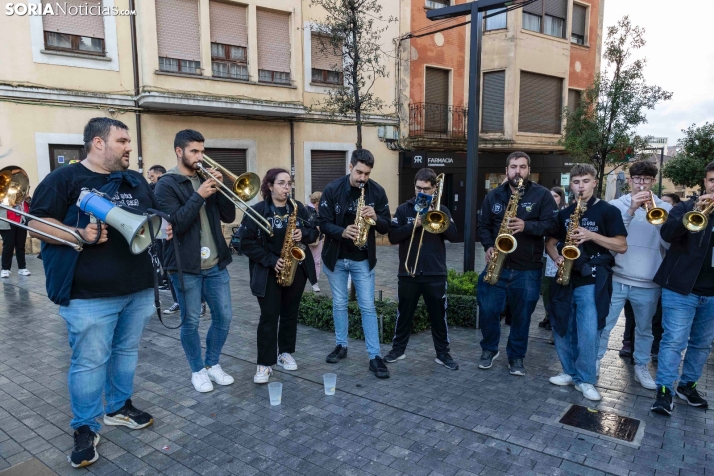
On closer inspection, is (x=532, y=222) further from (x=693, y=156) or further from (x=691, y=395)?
(x=693, y=156)

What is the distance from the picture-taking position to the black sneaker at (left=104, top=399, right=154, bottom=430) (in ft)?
12.7

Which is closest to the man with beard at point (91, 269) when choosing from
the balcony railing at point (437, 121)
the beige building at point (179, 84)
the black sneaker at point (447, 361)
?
the black sneaker at point (447, 361)

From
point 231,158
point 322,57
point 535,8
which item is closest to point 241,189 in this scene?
point 231,158

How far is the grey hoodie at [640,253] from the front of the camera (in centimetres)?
466

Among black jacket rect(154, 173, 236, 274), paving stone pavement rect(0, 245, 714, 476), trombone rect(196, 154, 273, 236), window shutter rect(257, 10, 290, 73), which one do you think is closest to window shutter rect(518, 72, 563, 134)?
window shutter rect(257, 10, 290, 73)

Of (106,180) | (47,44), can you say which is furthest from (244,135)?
(106,180)

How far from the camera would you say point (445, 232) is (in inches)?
201

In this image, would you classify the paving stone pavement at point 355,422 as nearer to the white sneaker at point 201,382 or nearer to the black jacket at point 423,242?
the white sneaker at point 201,382

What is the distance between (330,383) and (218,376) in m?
1.14

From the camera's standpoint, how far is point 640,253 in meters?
4.71

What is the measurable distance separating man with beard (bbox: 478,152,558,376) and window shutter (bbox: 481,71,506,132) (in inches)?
536

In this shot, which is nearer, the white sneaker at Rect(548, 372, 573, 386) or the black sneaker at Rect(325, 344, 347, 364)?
the white sneaker at Rect(548, 372, 573, 386)

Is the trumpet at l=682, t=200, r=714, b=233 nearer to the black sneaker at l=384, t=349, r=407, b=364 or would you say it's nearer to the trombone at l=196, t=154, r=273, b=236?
the black sneaker at l=384, t=349, r=407, b=364

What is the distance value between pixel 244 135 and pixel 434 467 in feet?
Result: 41.6
